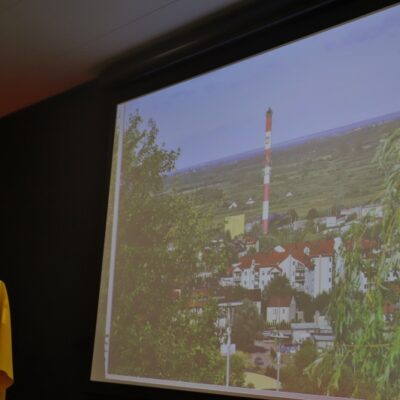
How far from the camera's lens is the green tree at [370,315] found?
80.9 inches

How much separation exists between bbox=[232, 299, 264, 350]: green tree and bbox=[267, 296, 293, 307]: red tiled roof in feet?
0.26

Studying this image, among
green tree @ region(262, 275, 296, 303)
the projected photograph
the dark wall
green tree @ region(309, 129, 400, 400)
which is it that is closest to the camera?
green tree @ region(309, 129, 400, 400)

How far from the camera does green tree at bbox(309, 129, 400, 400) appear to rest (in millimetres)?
2055

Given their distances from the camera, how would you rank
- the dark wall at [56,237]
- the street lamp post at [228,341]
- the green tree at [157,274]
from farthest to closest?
1. the dark wall at [56,237]
2. the green tree at [157,274]
3. the street lamp post at [228,341]

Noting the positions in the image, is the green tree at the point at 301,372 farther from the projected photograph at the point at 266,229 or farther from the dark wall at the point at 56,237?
the dark wall at the point at 56,237

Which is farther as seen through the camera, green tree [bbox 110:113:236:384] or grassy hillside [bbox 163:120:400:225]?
green tree [bbox 110:113:236:384]

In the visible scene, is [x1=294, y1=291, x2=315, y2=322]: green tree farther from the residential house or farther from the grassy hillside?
the grassy hillside

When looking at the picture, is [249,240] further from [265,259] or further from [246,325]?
[246,325]

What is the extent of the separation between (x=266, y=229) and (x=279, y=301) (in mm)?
307

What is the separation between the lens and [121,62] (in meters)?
3.45

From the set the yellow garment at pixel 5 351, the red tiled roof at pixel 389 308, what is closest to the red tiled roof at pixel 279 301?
the red tiled roof at pixel 389 308

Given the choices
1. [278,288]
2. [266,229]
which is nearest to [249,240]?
[266,229]

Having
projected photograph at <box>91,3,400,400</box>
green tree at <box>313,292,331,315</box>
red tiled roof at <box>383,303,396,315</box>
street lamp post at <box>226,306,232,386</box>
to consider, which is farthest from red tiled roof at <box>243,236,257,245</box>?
red tiled roof at <box>383,303,396,315</box>

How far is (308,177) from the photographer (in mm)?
2465
